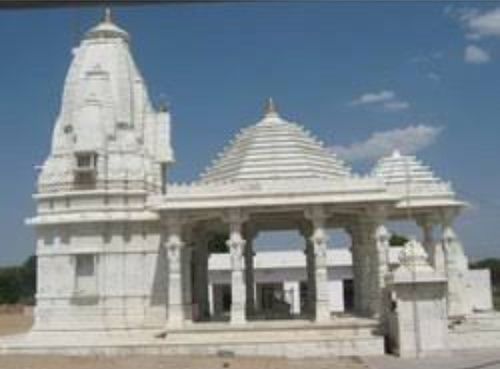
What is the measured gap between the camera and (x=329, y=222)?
27125 mm

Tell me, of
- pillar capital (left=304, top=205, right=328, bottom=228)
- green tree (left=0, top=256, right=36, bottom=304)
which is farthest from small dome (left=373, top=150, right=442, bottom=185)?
green tree (left=0, top=256, right=36, bottom=304)

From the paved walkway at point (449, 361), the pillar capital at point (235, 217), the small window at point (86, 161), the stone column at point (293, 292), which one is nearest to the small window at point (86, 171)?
the small window at point (86, 161)

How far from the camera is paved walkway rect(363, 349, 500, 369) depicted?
1617cm

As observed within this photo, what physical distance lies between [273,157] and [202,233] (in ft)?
18.1

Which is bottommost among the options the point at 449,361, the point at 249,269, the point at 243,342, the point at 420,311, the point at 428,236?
the point at 449,361

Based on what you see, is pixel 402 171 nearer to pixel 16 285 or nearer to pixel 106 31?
pixel 106 31

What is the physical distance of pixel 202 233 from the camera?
27.2 metres

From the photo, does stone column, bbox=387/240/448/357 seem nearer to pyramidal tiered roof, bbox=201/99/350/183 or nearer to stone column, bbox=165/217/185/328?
pyramidal tiered roof, bbox=201/99/350/183

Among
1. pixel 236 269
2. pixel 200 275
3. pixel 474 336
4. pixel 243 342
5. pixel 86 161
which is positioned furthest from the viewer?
pixel 200 275

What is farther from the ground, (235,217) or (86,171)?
(86,171)

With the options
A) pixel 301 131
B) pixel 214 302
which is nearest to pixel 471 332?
pixel 301 131

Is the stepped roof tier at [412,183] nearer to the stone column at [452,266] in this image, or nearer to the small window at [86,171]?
the stone column at [452,266]

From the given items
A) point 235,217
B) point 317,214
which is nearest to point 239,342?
point 235,217

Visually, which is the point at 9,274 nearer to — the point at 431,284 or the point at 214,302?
the point at 214,302
